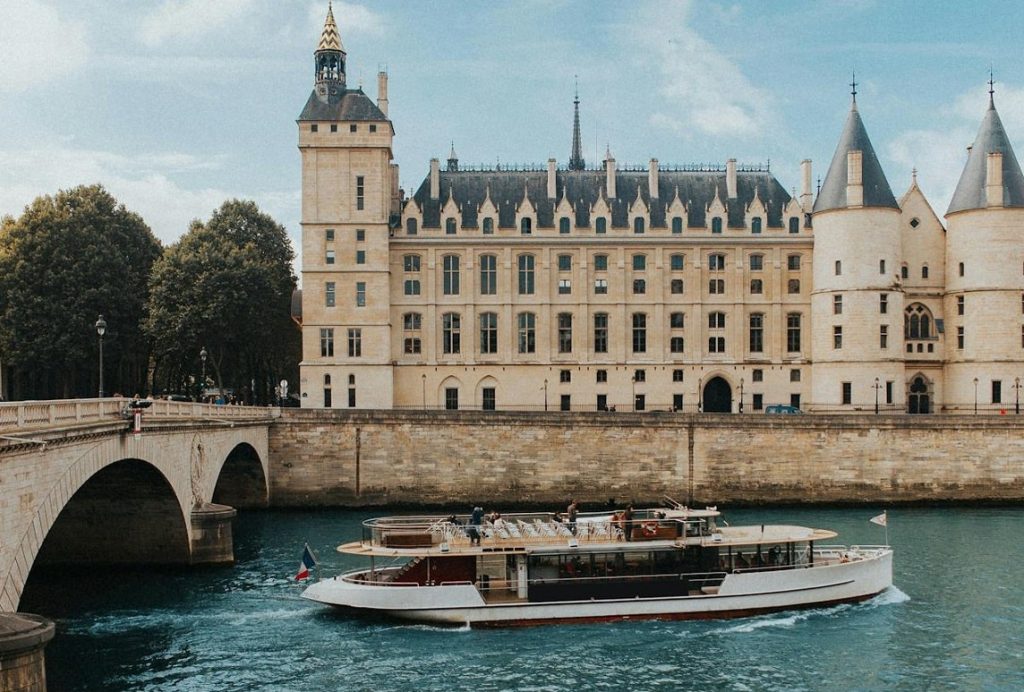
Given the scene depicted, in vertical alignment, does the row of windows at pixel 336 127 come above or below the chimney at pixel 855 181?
above

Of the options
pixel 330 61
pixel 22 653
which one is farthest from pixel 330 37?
pixel 22 653

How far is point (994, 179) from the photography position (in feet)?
250

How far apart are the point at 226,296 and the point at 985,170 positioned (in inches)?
2162

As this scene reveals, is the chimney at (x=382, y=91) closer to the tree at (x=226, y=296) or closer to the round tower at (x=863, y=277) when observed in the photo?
the tree at (x=226, y=296)

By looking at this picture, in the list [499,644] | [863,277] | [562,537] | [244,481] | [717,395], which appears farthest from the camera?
[717,395]

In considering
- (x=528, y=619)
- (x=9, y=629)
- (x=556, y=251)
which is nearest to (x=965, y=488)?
(x=556, y=251)

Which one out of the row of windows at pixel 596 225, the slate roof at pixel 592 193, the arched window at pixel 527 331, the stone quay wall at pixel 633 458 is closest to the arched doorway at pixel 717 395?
the row of windows at pixel 596 225

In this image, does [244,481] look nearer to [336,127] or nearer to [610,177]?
[336,127]

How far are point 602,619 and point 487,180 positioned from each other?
52.1 metres

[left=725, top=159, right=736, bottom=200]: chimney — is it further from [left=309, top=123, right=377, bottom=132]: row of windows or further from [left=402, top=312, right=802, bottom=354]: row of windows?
[left=309, top=123, right=377, bottom=132]: row of windows

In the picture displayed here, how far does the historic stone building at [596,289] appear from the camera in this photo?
258 feet

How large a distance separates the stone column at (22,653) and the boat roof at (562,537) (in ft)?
62.7

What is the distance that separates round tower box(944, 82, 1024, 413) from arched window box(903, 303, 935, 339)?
324cm

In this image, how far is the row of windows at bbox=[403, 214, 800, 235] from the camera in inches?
3226
